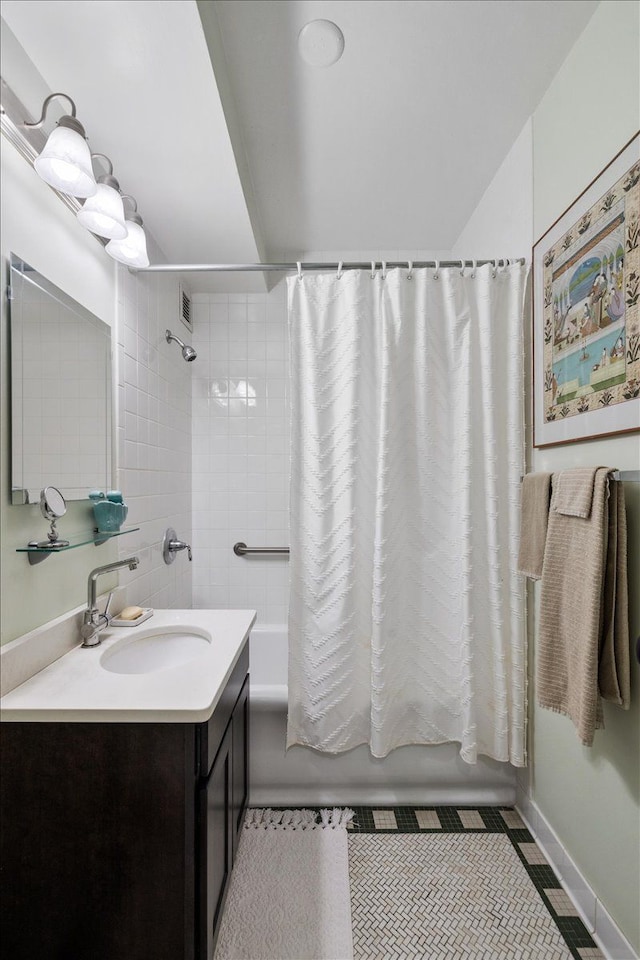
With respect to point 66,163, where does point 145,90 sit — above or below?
above

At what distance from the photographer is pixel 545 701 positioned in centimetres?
133

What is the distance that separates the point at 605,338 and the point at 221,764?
4.89ft

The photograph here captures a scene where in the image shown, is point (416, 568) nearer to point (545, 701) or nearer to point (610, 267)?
point (545, 701)

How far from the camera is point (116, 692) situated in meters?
1.04

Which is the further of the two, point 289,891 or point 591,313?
point 289,891

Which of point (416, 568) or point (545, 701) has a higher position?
point (416, 568)

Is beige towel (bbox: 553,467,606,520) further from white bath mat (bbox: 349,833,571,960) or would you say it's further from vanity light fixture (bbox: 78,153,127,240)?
vanity light fixture (bbox: 78,153,127,240)

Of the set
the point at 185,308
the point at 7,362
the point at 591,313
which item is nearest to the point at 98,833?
the point at 7,362

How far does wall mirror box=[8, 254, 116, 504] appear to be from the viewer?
113 centimetres

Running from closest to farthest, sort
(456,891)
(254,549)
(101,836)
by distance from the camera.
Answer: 1. (101,836)
2. (456,891)
3. (254,549)

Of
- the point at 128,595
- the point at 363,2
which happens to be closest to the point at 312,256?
the point at 363,2

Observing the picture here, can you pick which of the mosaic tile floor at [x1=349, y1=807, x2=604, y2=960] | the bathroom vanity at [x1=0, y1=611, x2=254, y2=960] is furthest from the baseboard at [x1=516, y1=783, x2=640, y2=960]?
the bathroom vanity at [x1=0, y1=611, x2=254, y2=960]

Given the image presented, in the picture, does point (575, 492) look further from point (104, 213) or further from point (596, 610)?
point (104, 213)

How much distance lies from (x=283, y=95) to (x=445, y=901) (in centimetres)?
258
